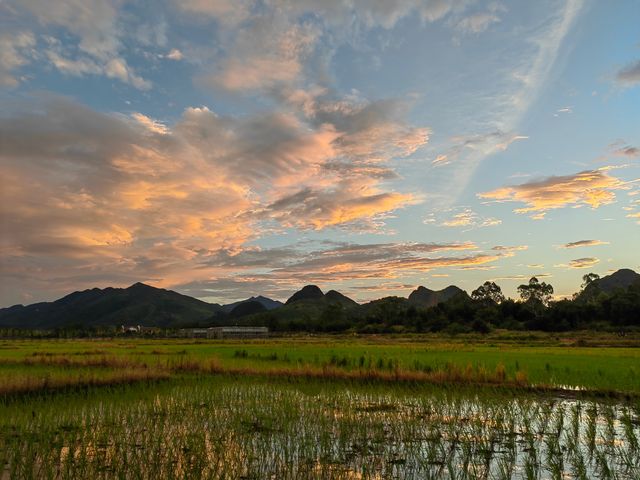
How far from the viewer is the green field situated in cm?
859

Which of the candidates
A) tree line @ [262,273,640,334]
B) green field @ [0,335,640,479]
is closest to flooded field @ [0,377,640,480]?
green field @ [0,335,640,479]

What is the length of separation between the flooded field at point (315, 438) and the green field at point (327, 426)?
4 centimetres

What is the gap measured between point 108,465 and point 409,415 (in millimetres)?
8383

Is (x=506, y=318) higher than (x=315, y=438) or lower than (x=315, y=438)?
higher

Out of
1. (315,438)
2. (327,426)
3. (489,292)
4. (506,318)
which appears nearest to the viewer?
(315,438)

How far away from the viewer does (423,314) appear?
4377 inches

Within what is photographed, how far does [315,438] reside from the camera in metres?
10.6

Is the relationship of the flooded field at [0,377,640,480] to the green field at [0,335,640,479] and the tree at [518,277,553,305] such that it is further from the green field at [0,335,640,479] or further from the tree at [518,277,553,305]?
the tree at [518,277,553,305]

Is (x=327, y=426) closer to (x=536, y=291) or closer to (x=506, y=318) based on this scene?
(x=506, y=318)

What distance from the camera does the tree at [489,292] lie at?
15479 cm

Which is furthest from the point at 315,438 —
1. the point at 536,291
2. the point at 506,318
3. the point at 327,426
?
the point at 536,291

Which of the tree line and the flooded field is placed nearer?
the flooded field

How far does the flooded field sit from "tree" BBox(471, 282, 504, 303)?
484 feet

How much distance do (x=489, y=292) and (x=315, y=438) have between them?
517 feet
